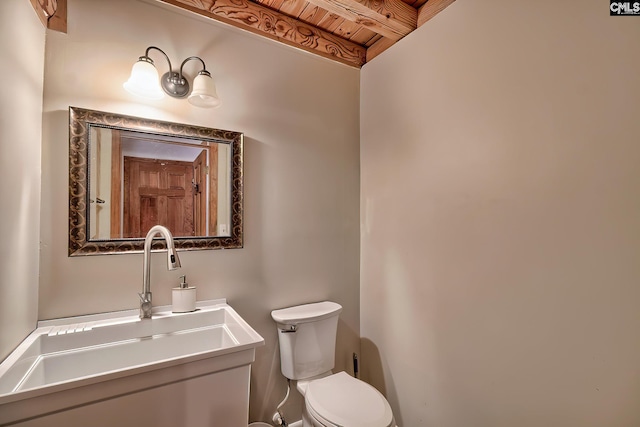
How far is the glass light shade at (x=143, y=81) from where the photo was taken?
3.87 ft

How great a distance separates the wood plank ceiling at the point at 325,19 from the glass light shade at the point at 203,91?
1.31 feet

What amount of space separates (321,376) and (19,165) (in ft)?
5.33

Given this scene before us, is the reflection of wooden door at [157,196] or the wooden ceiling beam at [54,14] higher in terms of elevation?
the wooden ceiling beam at [54,14]

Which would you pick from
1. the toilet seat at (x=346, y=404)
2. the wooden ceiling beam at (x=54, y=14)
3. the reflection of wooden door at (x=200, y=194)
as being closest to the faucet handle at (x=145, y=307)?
the reflection of wooden door at (x=200, y=194)

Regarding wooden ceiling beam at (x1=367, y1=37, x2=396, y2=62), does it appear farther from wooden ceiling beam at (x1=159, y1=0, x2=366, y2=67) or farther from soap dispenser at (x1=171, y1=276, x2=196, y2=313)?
soap dispenser at (x1=171, y1=276, x2=196, y2=313)

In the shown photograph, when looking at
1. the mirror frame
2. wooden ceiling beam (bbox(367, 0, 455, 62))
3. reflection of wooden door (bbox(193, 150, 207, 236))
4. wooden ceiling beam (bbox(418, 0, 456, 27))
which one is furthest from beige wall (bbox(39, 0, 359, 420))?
wooden ceiling beam (bbox(418, 0, 456, 27))

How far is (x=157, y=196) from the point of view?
1315 mm

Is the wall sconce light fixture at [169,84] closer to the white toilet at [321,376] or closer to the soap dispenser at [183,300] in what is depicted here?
the soap dispenser at [183,300]

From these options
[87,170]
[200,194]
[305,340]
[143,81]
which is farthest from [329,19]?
[305,340]

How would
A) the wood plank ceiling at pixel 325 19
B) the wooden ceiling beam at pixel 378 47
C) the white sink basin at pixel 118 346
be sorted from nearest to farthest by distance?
the white sink basin at pixel 118 346
the wood plank ceiling at pixel 325 19
the wooden ceiling beam at pixel 378 47

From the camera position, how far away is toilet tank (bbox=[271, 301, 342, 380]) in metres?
1.51

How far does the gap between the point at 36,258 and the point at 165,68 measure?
3.16 feet

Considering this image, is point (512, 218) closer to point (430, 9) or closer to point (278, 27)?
point (430, 9)

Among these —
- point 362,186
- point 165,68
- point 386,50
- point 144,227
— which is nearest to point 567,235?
point 362,186
